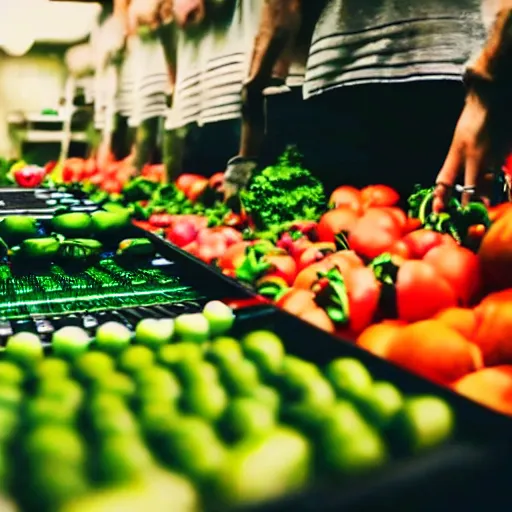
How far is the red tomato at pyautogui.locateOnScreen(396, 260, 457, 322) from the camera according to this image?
165cm

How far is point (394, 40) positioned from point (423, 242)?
0.82 m

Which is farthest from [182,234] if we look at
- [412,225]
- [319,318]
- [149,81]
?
[149,81]

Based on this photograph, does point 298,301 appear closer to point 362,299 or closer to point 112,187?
point 362,299

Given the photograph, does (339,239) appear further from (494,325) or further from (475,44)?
(494,325)

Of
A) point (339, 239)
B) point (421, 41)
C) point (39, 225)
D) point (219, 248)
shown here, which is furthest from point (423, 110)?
point (39, 225)

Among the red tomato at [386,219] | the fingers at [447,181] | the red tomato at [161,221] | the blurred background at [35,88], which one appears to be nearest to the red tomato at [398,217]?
the red tomato at [386,219]

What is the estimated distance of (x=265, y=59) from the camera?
11.1 feet

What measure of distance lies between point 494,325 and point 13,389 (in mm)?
947

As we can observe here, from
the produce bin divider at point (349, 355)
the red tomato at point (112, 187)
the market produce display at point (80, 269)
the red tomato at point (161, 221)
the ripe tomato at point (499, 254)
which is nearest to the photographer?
the produce bin divider at point (349, 355)

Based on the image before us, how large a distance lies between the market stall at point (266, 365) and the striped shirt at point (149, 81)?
2.74 metres

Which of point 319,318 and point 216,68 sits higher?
point 216,68

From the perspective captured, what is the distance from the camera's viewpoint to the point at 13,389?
109 centimetres

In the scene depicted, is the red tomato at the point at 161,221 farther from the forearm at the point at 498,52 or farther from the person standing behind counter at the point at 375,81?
the forearm at the point at 498,52

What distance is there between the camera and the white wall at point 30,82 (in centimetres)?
872
